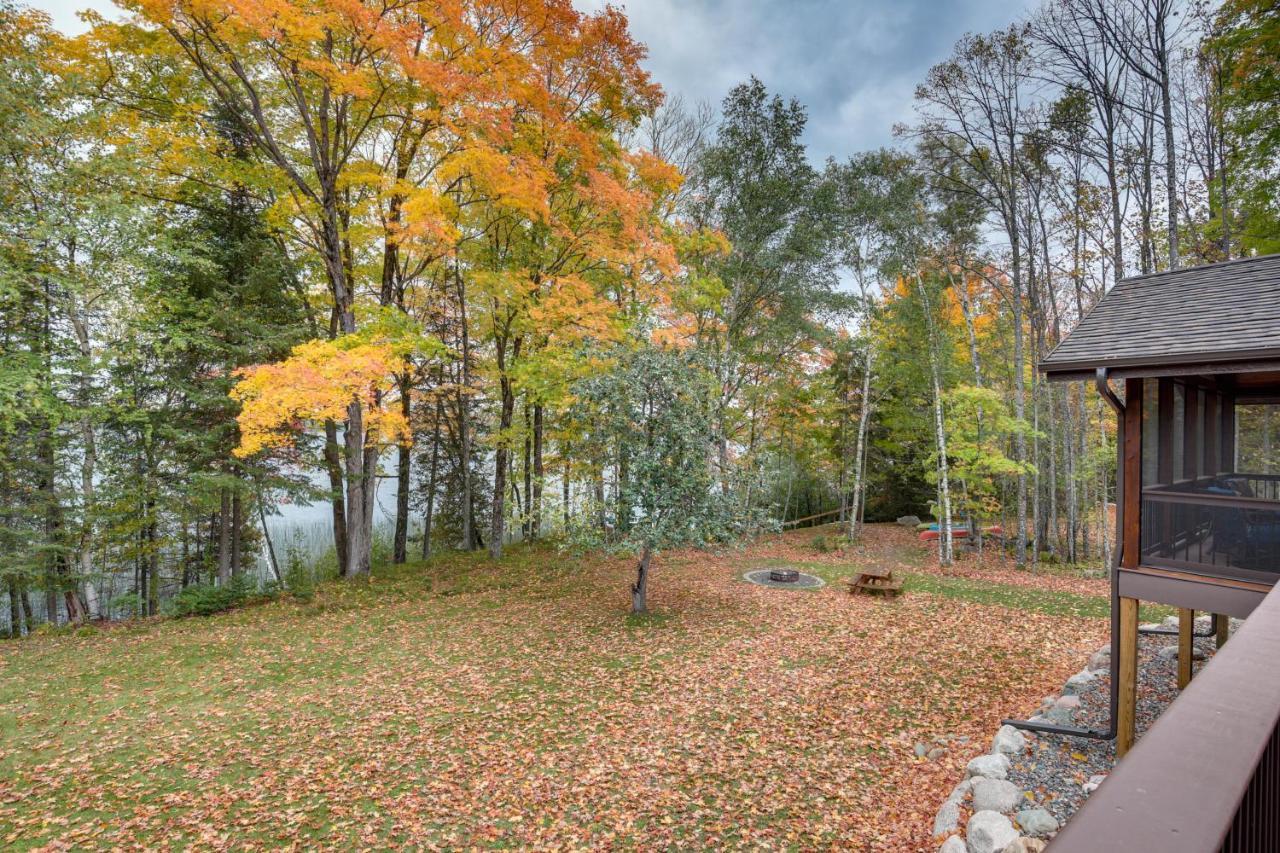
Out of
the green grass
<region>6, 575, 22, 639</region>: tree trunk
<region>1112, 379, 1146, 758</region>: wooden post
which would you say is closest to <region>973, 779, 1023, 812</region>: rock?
<region>1112, 379, 1146, 758</region>: wooden post

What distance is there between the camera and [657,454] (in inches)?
347

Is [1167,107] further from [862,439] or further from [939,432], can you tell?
[862,439]

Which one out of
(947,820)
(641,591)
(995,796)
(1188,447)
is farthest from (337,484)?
(1188,447)

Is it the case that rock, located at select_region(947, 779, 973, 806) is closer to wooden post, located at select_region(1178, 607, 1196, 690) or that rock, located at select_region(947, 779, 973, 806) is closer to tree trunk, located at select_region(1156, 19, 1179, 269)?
wooden post, located at select_region(1178, 607, 1196, 690)

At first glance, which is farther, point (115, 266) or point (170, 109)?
point (170, 109)

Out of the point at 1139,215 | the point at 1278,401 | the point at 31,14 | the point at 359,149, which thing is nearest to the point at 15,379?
the point at 31,14

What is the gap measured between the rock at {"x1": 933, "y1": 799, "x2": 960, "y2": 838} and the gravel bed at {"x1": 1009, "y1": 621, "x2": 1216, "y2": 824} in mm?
675

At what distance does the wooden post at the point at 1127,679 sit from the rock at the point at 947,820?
2125 mm

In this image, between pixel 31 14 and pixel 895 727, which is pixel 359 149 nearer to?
pixel 31 14

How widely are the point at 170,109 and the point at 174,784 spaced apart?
12.0m

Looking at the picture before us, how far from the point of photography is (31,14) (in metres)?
8.44

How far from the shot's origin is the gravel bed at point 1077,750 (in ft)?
14.7

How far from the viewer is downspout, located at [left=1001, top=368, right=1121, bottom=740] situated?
529 centimetres

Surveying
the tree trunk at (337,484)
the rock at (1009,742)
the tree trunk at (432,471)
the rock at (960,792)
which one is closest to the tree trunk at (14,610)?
the tree trunk at (337,484)
